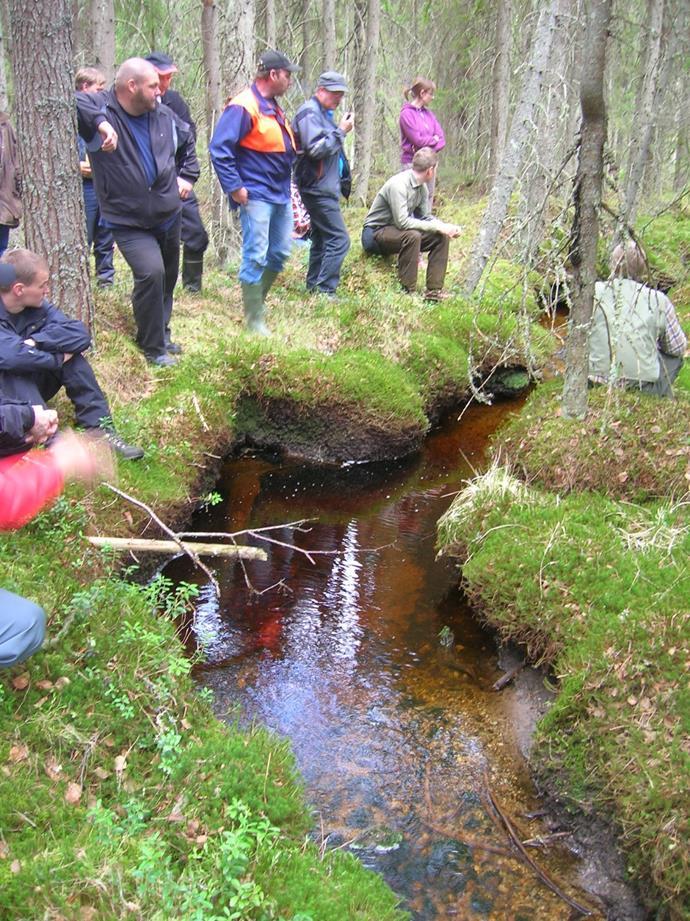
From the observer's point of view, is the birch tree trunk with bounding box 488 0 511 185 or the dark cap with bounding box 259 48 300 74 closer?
the dark cap with bounding box 259 48 300 74

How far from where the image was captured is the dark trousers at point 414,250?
9953 millimetres

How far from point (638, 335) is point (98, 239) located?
A: 5.96m

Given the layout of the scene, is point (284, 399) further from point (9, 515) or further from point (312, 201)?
point (9, 515)

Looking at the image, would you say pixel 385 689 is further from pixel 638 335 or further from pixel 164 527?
pixel 638 335

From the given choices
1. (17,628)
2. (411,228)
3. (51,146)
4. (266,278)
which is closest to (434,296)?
(411,228)

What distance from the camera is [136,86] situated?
612 cm

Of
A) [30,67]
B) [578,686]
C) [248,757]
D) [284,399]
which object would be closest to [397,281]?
[284,399]

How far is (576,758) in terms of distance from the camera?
13.2 feet

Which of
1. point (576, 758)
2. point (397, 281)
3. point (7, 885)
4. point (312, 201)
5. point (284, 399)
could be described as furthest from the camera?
point (397, 281)

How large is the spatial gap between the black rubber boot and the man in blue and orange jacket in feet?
4.21

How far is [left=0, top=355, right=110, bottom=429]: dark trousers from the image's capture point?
5.15 m

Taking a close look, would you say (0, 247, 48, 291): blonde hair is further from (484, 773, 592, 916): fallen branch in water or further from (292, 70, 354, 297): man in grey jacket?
(292, 70, 354, 297): man in grey jacket

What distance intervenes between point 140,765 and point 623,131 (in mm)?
24709

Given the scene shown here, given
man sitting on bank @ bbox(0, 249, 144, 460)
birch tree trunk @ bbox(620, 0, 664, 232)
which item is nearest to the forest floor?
man sitting on bank @ bbox(0, 249, 144, 460)
